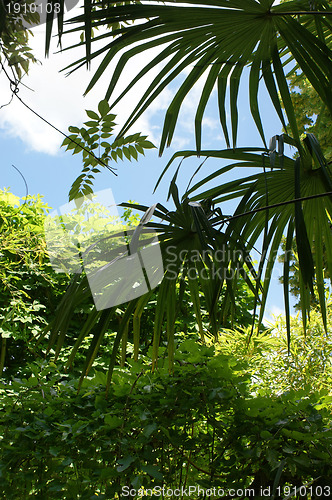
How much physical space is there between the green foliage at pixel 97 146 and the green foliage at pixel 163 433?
0.75m

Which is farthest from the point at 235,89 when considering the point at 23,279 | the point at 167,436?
the point at 23,279

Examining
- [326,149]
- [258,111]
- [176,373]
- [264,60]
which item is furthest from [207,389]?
[326,149]

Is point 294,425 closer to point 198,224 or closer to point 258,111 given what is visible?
point 198,224

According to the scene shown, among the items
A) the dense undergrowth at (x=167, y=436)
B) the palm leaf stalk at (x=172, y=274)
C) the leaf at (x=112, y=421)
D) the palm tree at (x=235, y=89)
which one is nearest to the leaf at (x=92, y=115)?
the palm tree at (x=235, y=89)

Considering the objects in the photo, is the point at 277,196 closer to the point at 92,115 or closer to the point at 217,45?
the point at 217,45

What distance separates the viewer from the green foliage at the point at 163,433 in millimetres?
1260

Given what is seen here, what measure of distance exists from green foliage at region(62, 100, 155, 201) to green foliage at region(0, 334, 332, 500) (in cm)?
75

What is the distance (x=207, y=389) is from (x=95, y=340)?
1.67ft

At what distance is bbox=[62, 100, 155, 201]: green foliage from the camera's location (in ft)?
5.47

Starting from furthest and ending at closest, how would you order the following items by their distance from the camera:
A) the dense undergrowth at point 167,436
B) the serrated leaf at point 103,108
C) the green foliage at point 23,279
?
the green foliage at point 23,279 < the serrated leaf at point 103,108 < the dense undergrowth at point 167,436

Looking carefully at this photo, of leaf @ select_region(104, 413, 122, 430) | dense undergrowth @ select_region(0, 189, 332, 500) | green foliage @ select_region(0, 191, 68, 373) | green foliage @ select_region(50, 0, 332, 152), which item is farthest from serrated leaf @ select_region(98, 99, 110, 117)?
green foliage @ select_region(0, 191, 68, 373)

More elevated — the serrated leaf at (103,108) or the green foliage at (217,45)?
the serrated leaf at (103,108)

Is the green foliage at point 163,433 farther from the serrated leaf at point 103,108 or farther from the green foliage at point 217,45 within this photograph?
the serrated leaf at point 103,108

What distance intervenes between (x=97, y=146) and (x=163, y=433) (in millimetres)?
1121
